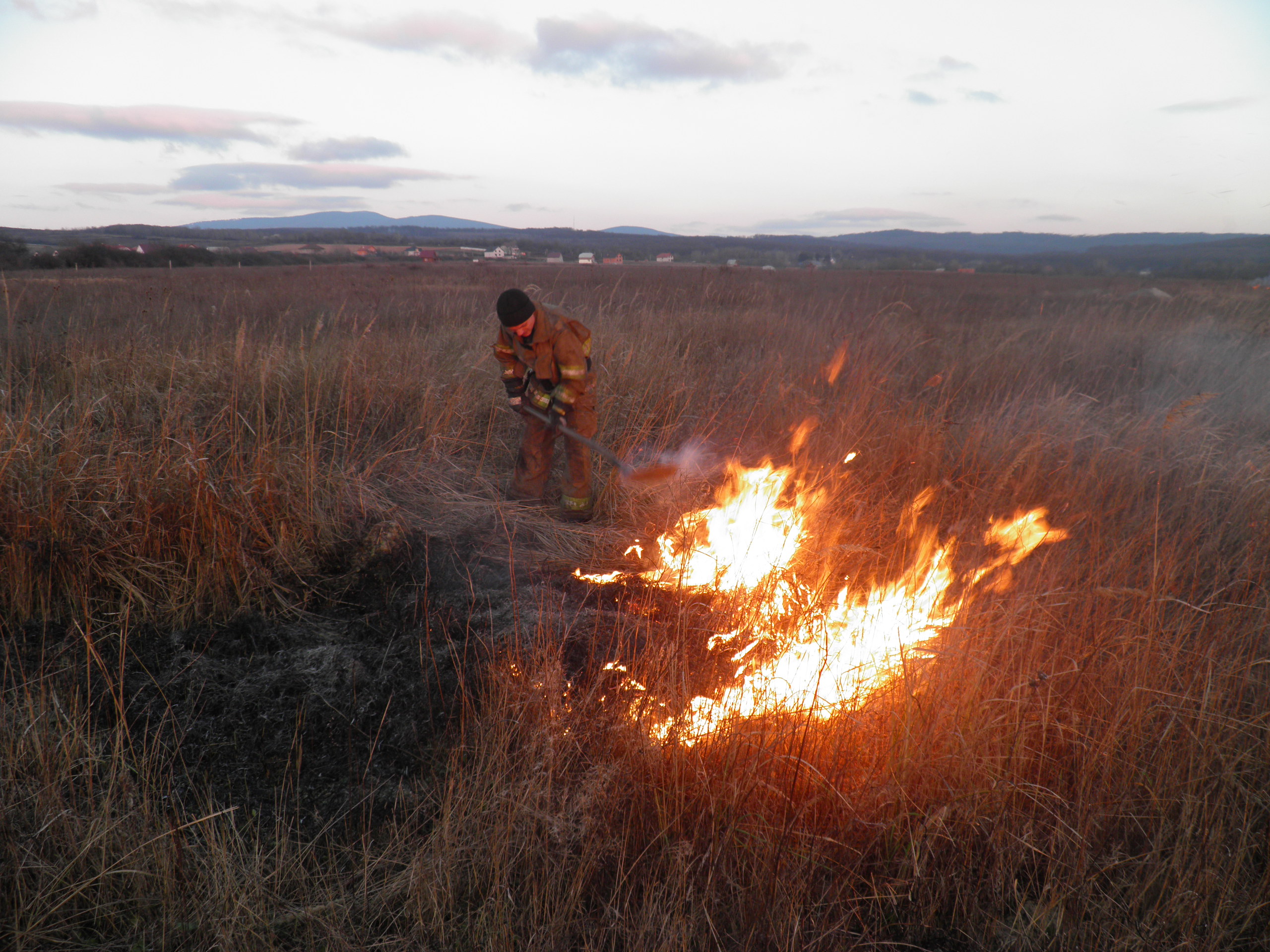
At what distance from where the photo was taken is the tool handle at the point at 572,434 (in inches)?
164

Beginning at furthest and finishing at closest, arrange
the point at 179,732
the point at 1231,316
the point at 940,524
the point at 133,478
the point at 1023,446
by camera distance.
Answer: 1. the point at 1231,316
2. the point at 1023,446
3. the point at 940,524
4. the point at 133,478
5. the point at 179,732

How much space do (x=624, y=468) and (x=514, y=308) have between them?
1254mm

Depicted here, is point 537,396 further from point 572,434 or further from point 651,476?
→ point 651,476

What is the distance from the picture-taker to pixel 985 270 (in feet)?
140

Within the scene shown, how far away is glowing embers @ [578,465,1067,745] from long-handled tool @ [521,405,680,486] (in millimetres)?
532

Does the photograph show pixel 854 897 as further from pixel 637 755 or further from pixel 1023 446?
pixel 1023 446

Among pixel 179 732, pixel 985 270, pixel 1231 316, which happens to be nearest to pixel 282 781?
pixel 179 732

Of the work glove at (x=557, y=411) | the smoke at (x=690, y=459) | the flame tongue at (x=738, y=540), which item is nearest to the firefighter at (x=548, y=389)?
the work glove at (x=557, y=411)

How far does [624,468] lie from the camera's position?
4.22 meters

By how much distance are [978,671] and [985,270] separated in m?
48.6

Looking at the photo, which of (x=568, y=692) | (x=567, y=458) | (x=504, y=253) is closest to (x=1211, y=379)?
(x=567, y=458)

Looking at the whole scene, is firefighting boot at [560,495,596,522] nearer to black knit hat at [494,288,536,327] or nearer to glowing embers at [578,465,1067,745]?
glowing embers at [578,465,1067,745]

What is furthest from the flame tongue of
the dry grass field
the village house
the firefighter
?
the village house

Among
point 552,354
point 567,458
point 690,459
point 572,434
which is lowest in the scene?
point 690,459
